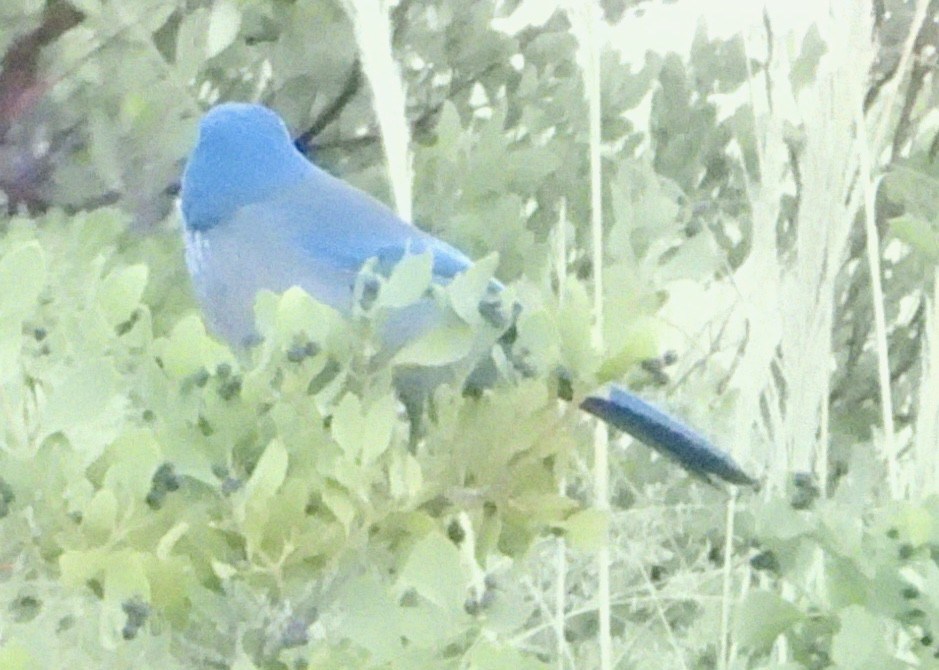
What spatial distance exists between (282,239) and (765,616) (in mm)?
415

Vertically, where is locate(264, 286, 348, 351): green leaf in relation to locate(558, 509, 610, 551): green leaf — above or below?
above

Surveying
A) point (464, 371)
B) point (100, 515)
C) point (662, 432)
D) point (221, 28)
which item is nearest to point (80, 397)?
point (100, 515)

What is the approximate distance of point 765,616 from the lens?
686 mm

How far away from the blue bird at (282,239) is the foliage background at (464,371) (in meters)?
0.03

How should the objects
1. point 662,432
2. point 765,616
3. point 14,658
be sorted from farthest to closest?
point 662,432 < point 765,616 < point 14,658

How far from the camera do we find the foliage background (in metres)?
0.58

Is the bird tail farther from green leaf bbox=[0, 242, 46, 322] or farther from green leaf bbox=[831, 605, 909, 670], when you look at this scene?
green leaf bbox=[0, 242, 46, 322]

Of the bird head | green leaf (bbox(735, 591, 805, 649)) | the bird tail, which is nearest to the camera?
green leaf (bbox(735, 591, 805, 649))

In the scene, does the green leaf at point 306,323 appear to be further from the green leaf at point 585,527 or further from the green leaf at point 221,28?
the green leaf at point 221,28

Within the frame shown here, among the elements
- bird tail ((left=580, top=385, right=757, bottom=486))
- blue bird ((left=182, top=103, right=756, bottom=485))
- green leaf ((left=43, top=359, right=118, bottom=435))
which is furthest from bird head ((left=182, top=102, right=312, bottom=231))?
green leaf ((left=43, top=359, right=118, bottom=435))

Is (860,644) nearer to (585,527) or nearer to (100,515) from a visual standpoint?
(585,527)

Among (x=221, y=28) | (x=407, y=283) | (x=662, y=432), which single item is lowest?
(x=662, y=432)

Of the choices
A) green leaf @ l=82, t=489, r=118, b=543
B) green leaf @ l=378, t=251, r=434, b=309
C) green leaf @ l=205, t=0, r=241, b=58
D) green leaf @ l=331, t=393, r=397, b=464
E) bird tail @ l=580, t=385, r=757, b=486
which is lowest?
bird tail @ l=580, t=385, r=757, b=486

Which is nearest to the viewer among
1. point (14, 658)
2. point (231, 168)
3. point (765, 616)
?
point (14, 658)
